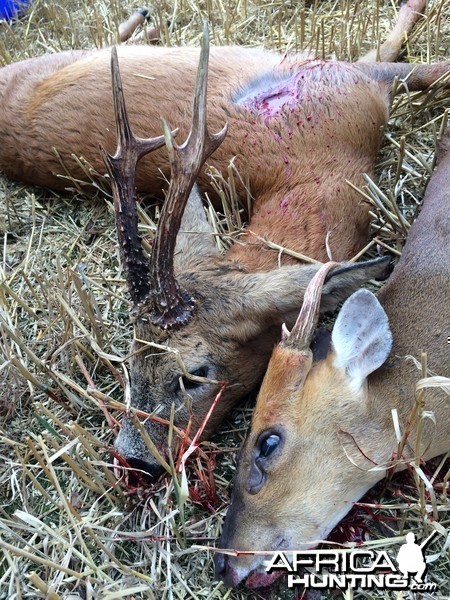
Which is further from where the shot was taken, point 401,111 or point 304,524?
point 401,111

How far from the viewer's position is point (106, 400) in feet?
10.9

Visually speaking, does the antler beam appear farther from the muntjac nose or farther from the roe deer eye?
the muntjac nose

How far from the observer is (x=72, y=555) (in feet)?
9.47

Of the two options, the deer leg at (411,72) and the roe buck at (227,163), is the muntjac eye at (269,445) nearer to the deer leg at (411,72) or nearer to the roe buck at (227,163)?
the roe buck at (227,163)

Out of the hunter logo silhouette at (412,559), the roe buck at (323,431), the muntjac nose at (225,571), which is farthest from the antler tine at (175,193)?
the hunter logo silhouette at (412,559)

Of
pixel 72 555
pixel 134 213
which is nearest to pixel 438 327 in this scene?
pixel 134 213

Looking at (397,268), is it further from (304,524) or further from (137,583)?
(137,583)

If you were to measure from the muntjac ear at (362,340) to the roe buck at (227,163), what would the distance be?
27 cm

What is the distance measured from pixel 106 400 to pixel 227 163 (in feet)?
5.34

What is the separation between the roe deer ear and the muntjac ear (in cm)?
100

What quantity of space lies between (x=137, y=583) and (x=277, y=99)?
2932 millimetres

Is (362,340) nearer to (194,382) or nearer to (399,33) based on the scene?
(194,382)

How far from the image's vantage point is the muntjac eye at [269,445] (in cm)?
268

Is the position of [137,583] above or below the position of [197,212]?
below
